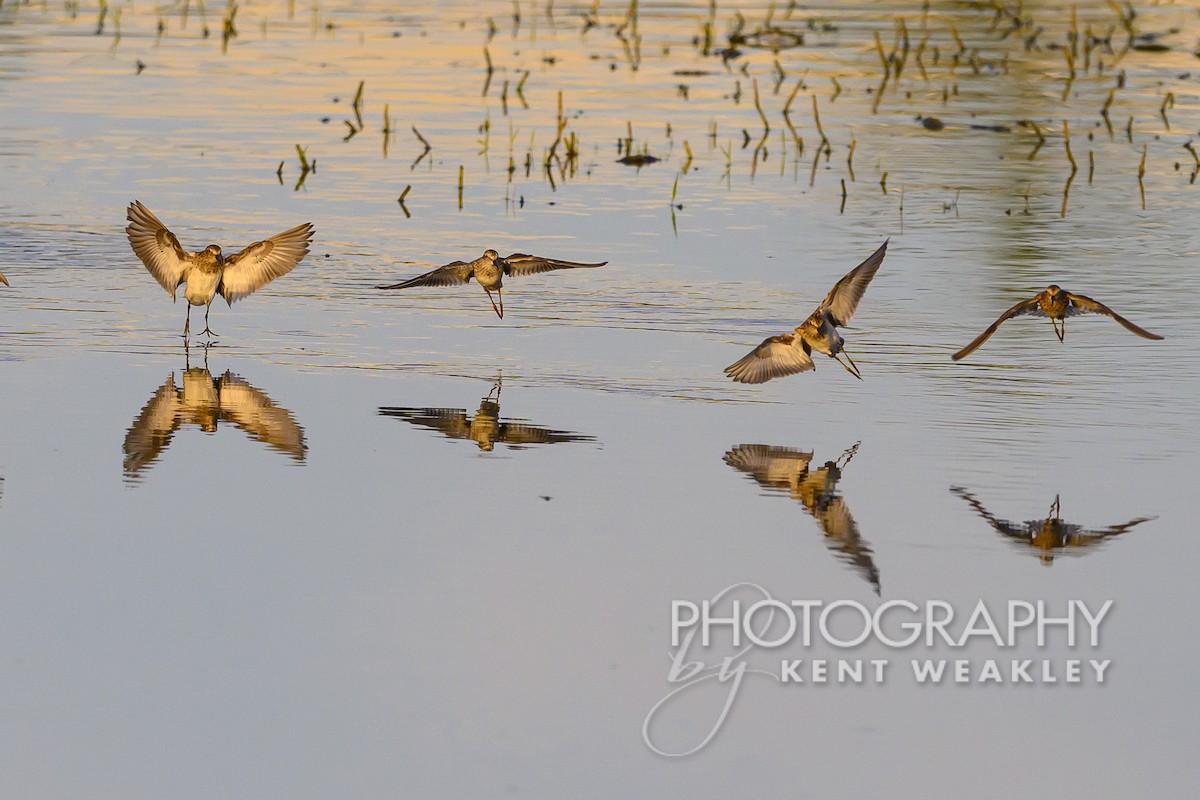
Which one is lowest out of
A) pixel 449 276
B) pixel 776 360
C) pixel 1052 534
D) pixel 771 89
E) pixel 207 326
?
pixel 1052 534

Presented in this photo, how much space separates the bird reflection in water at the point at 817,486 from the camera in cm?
715

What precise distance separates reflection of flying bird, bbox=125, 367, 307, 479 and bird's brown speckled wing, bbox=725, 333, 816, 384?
220 centimetres

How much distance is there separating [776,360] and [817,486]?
1.62 meters

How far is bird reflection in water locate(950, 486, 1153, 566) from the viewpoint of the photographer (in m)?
7.26

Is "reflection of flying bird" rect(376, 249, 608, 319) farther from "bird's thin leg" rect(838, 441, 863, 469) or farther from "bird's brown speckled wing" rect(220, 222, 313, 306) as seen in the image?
"bird's thin leg" rect(838, 441, 863, 469)

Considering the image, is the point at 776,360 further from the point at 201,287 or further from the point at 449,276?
the point at 201,287

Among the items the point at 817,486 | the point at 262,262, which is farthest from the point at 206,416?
the point at 817,486

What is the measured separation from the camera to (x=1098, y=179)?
56.3 feet

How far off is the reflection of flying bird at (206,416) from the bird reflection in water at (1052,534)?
295 cm

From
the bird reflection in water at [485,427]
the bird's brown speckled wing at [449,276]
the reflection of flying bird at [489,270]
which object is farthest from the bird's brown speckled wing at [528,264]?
the bird reflection in water at [485,427]

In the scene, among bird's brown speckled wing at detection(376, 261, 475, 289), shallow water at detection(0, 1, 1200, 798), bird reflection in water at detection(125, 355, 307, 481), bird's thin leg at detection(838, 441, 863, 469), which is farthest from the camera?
bird's brown speckled wing at detection(376, 261, 475, 289)

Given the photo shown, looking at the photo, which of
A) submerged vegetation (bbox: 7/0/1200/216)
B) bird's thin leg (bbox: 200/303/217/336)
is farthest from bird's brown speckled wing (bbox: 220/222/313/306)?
submerged vegetation (bbox: 7/0/1200/216)

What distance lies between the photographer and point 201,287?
437 inches

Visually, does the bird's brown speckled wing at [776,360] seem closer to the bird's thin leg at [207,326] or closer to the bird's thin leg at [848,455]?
the bird's thin leg at [848,455]
